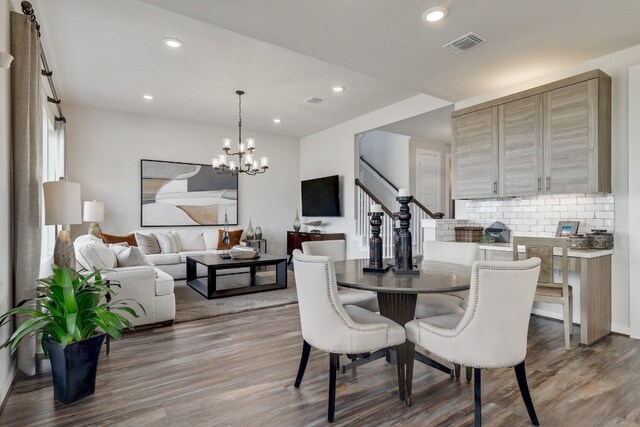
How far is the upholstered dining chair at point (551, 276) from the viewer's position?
3010 mm

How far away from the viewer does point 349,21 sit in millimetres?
2748

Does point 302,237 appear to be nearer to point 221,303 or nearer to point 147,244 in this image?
point 147,244

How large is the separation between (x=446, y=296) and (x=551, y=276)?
1.13m

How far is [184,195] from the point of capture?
682 cm

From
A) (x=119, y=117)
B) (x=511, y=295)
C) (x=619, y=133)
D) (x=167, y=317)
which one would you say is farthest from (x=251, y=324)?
(x=119, y=117)

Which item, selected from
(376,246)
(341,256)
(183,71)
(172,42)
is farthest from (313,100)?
(376,246)

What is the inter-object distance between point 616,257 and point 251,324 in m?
3.62

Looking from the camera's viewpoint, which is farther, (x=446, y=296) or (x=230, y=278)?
(x=230, y=278)

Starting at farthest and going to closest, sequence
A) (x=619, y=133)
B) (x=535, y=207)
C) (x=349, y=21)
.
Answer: (x=535, y=207) < (x=619, y=133) < (x=349, y=21)

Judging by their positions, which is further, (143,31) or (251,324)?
(251,324)

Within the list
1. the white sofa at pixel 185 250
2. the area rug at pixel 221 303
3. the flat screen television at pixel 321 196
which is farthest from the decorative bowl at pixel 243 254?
the flat screen television at pixel 321 196

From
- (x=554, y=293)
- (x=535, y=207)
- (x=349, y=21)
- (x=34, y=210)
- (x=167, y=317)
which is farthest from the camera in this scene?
(x=535, y=207)

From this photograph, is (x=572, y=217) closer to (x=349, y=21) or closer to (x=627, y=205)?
(x=627, y=205)

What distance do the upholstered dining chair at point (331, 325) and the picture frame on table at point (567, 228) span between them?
8.61 feet
